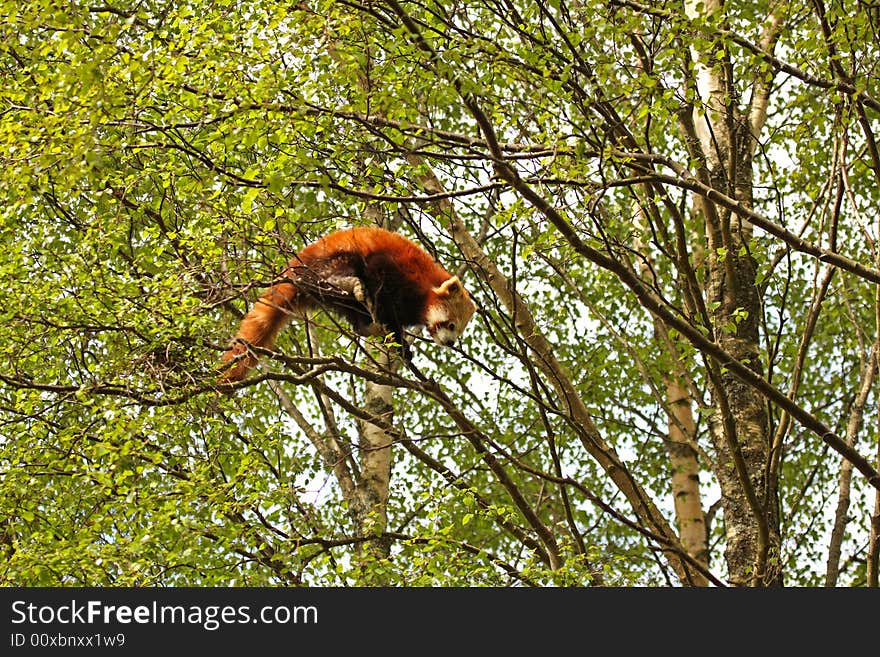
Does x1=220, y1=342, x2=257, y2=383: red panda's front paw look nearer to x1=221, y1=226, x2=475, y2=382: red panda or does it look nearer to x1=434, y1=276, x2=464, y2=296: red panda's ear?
x1=221, y1=226, x2=475, y2=382: red panda

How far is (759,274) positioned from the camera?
9.88 meters

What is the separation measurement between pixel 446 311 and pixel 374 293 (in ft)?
2.86

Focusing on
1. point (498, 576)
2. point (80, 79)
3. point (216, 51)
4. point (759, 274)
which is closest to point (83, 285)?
point (216, 51)

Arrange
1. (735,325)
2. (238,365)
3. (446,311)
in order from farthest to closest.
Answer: (446,311)
(735,325)
(238,365)

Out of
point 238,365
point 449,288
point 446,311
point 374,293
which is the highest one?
point 449,288

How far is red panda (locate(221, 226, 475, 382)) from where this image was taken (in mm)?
8852

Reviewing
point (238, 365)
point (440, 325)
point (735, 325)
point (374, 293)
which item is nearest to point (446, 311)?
point (440, 325)

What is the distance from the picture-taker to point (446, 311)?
9812 millimetres

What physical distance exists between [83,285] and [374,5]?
3080 mm

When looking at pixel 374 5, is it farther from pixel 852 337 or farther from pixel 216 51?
pixel 852 337

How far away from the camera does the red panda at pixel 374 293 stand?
348 inches

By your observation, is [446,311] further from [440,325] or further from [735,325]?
[735,325]

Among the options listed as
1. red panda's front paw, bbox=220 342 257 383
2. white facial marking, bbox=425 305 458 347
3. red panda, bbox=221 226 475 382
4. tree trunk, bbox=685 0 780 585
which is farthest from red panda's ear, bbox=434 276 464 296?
tree trunk, bbox=685 0 780 585

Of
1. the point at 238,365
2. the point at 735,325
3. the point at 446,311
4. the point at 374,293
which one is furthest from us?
the point at 446,311
